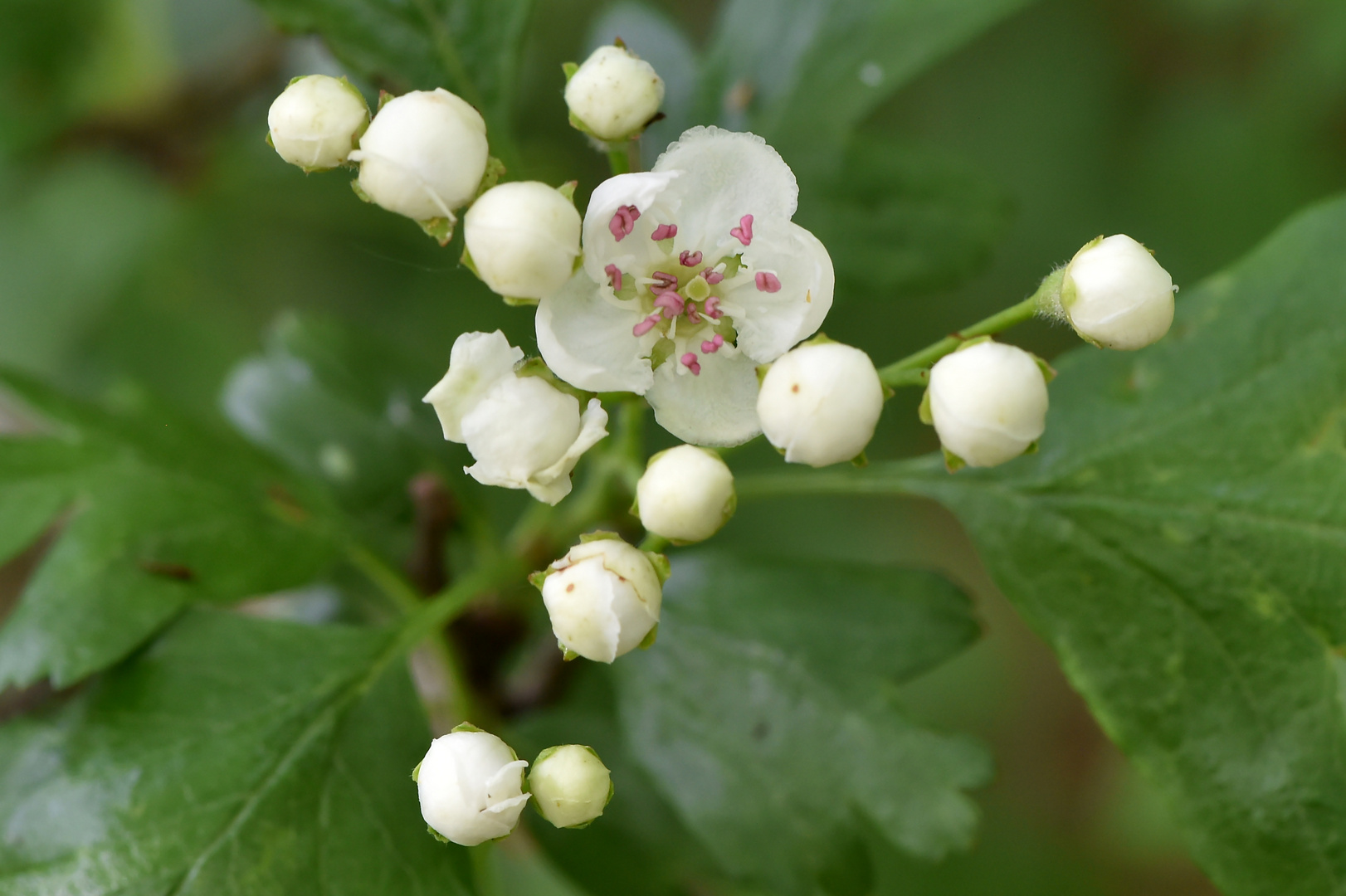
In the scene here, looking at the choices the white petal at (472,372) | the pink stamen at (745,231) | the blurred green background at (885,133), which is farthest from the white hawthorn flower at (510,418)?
the blurred green background at (885,133)

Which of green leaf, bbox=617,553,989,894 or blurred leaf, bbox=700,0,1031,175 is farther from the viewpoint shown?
blurred leaf, bbox=700,0,1031,175

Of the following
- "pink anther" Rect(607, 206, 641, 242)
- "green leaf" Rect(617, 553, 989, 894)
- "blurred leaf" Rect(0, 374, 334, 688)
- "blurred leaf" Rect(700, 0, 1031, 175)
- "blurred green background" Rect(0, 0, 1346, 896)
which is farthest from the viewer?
"blurred green background" Rect(0, 0, 1346, 896)

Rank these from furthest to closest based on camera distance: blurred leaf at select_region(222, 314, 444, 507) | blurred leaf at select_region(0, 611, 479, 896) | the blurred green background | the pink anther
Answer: the blurred green background → blurred leaf at select_region(222, 314, 444, 507) → blurred leaf at select_region(0, 611, 479, 896) → the pink anther

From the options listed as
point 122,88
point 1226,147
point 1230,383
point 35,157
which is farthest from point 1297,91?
point 35,157

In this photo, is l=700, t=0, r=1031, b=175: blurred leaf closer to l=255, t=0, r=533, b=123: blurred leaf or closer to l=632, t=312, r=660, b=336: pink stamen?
l=255, t=0, r=533, b=123: blurred leaf

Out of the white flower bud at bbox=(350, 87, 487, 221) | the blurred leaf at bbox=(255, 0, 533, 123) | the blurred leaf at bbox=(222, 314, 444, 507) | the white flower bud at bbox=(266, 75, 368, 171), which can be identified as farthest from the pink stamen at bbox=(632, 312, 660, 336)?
the blurred leaf at bbox=(222, 314, 444, 507)

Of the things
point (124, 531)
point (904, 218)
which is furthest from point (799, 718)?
point (124, 531)

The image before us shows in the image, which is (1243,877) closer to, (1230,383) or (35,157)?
(1230,383)

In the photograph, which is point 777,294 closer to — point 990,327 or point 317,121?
point 990,327
